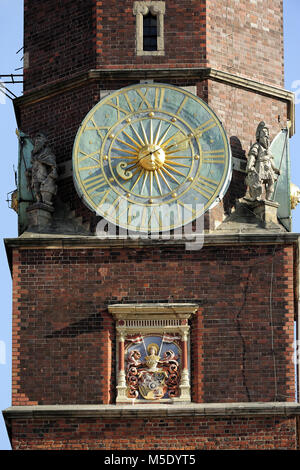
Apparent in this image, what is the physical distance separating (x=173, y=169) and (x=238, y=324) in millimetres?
3201

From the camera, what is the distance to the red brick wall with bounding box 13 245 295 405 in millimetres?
48906

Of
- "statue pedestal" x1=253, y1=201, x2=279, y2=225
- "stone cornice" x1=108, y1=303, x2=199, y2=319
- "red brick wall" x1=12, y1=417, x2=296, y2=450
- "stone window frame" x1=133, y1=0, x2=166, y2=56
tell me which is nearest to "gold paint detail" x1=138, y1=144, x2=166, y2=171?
"statue pedestal" x1=253, y1=201, x2=279, y2=225

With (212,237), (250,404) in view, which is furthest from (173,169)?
(250,404)

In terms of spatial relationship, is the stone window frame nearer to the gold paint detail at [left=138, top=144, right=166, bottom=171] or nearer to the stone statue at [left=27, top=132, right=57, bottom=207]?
the gold paint detail at [left=138, top=144, right=166, bottom=171]

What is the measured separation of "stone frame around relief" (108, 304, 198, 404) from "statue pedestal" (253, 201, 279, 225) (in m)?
2.21

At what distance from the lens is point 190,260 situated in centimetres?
4966

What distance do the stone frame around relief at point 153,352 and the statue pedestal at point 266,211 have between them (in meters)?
2.21

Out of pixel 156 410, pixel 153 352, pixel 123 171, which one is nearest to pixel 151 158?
pixel 123 171

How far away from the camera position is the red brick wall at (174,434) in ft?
159

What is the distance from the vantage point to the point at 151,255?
49.7 meters

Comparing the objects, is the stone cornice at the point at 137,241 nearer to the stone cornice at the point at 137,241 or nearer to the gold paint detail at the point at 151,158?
the stone cornice at the point at 137,241

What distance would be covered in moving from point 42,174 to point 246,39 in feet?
15.7
